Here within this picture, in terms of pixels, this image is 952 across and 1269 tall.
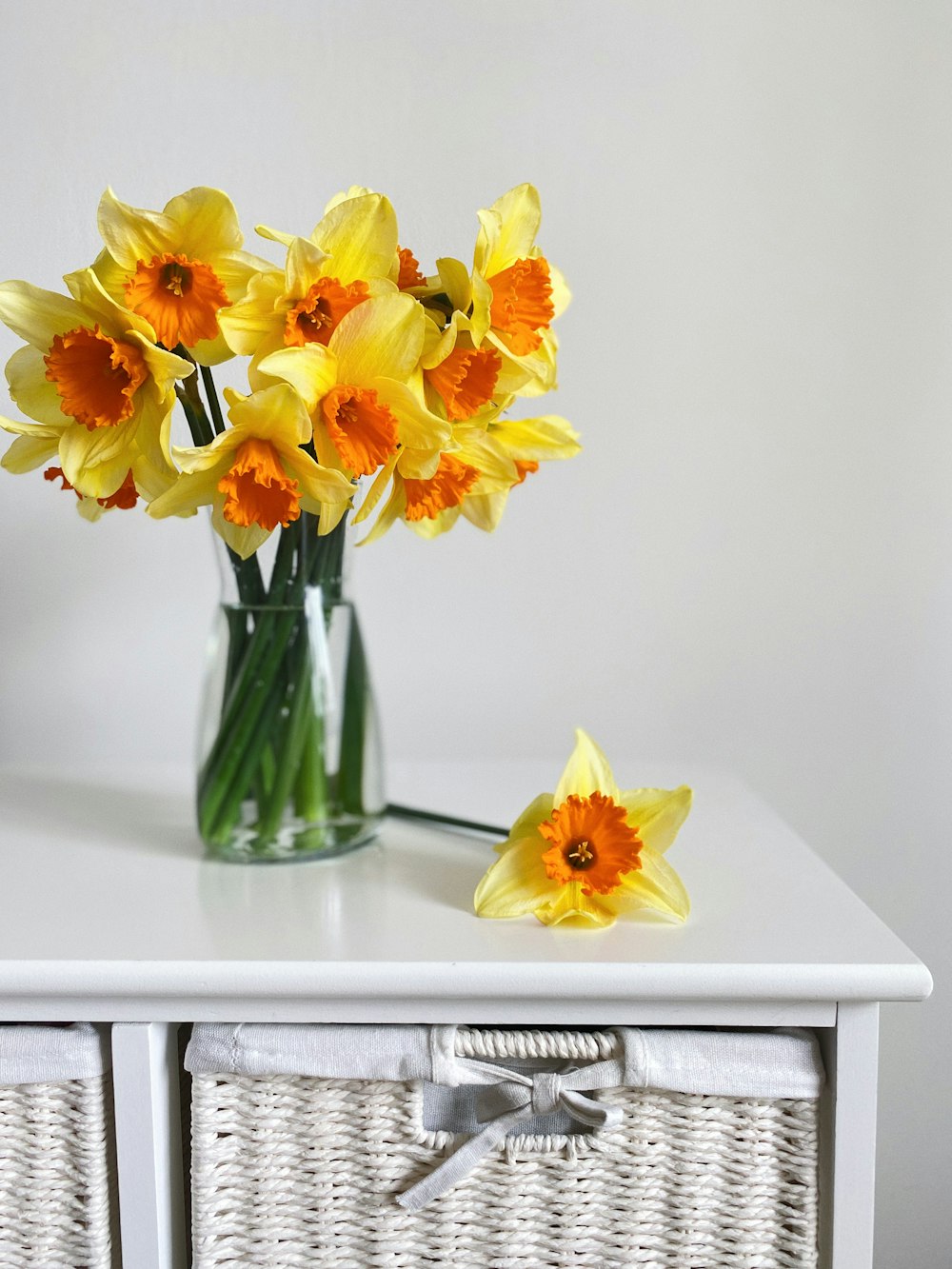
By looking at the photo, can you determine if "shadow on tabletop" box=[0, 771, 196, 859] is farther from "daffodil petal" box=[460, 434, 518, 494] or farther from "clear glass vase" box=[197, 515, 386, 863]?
"daffodil petal" box=[460, 434, 518, 494]

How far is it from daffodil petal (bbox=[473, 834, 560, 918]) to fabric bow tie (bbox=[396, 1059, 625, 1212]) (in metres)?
0.10

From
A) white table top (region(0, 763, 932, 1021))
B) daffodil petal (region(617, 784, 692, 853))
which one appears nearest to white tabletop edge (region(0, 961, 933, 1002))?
white table top (region(0, 763, 932, 1021))

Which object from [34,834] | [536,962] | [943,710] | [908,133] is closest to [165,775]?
[34,834]

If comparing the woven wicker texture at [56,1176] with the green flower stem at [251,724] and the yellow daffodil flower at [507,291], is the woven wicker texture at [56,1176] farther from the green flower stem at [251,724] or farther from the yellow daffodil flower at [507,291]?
the yellow daffodil flower at [507,291]

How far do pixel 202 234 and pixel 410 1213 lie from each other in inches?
23.6

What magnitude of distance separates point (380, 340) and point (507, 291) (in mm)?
90

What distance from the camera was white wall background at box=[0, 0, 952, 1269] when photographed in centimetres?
120

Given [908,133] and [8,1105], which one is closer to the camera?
[8,1105]

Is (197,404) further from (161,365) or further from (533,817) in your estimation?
(533,817)

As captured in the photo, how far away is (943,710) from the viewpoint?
128 centimetres

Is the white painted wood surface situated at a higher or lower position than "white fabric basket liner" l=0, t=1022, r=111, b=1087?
lower

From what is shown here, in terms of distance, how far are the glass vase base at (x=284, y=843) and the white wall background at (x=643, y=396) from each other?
1.37 feet

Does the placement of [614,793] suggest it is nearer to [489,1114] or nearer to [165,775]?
[489,1114]

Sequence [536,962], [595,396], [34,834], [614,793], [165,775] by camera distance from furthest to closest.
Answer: [595,396]
[165,775]
[34,834]
[614,793]
[536,962]
